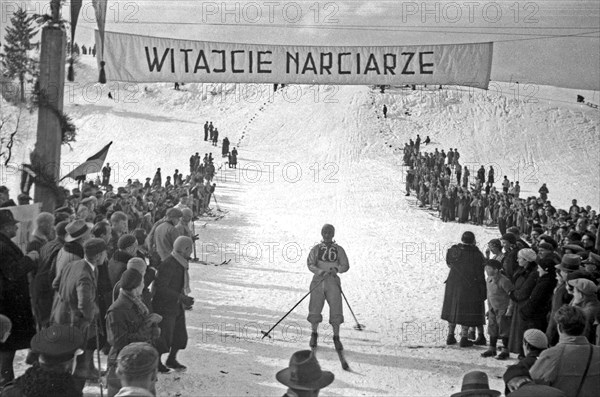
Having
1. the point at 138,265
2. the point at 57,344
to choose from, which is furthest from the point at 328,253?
the point at 57,344

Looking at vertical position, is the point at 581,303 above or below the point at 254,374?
above

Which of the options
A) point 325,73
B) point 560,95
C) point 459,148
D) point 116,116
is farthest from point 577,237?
Result: point 560,95

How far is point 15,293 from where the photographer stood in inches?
191

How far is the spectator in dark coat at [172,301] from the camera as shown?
220 inches

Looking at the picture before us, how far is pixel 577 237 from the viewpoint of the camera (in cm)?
846

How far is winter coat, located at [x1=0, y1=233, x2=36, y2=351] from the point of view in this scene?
4.77 meters

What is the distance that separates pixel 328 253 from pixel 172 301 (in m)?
1.97

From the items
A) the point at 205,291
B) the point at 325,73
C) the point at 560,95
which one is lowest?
the point at 205,291

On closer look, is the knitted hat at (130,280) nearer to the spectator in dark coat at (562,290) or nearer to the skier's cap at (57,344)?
the skier's cap at (57,344)

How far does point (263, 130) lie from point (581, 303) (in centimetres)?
4180

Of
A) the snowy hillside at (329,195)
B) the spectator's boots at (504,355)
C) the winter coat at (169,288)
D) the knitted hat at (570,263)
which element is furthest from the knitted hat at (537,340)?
the winter coat at (169,288)

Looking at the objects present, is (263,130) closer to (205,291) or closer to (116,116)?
(116,116)

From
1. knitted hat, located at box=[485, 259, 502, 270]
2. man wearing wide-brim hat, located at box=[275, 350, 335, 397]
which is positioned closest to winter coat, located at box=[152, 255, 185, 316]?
man wearing wide-brim hat, located at box=[275, 350, 335, 397]

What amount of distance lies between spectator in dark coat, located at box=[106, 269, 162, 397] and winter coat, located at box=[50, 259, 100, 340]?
0.27m
